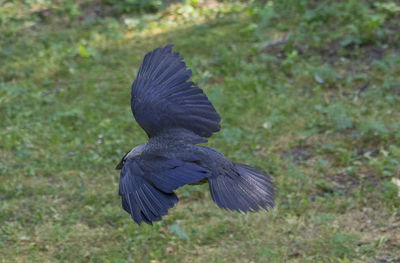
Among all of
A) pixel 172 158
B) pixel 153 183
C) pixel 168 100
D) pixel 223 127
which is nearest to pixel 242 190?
pixel 172 158

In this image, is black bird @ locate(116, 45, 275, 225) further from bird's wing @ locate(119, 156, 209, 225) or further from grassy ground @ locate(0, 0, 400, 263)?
grassy ground @ locate(0, 0, 400, 263)

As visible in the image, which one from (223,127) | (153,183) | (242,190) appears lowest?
→ (223,127)

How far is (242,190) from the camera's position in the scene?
3.66m

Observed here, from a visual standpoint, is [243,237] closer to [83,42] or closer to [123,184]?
[123,184]

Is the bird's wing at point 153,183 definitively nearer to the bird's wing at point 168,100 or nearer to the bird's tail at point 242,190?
the bird's tail at point 242,190

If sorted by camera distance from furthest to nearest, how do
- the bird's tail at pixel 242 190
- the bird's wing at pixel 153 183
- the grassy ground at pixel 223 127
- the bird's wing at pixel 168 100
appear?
the grassy ground at pixel 223 127 < the bird's wing at pixel 168 100 < the bird's tail at pixel 242 190 < the bird's wing at pixel 153 183

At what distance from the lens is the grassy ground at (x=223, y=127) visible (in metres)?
4.55

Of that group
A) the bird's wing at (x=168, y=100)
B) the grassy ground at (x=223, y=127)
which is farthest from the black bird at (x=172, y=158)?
the grassy ground at (x=223, y=127)

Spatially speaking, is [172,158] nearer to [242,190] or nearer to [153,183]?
[153,183]

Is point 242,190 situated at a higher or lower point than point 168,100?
lower

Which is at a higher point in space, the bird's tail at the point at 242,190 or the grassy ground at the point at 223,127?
the bird's tail at the point at 242,190

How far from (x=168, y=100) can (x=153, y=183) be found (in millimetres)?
989

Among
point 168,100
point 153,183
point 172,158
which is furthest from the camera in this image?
point 168,100

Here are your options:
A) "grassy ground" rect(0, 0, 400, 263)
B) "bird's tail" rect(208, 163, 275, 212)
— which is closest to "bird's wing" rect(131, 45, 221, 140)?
"bird's tail" rect(208, 163, 275, 212)
